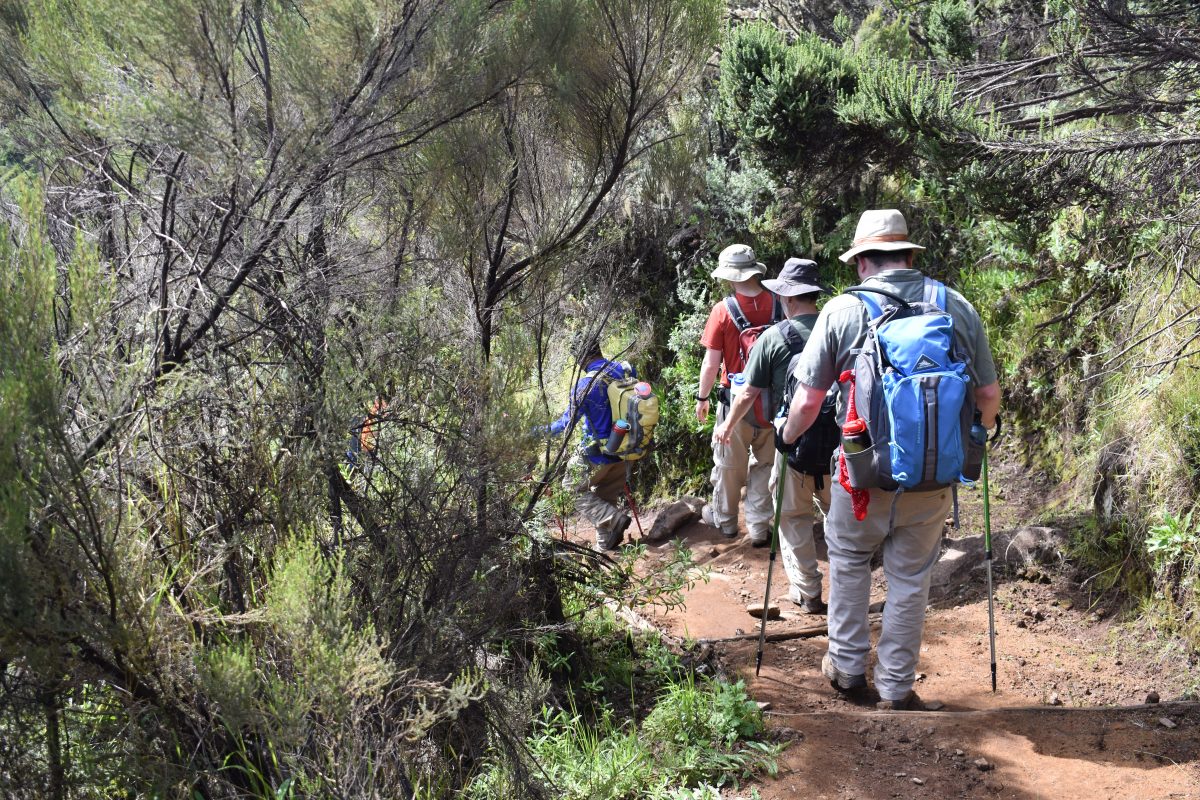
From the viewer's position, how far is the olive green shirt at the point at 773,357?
18.3 ft

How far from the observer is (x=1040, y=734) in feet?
13.8

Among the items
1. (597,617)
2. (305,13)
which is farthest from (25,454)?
(597,617)

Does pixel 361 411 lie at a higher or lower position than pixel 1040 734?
higher

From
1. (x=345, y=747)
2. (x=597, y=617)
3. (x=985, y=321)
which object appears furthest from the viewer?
(x=985, y=321)

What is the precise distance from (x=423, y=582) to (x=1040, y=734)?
2.80m

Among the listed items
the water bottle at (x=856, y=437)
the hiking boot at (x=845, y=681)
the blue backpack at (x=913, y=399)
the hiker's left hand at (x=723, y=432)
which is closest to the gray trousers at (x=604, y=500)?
the hiker's left hand at (x=723, y=432)

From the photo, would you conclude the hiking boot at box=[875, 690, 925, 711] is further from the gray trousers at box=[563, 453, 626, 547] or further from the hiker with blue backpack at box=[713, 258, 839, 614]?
the gray trousers at box=[563, 453, 626, 547]

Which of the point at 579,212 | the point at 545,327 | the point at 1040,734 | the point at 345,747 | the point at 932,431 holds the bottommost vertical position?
the point at 1040,734

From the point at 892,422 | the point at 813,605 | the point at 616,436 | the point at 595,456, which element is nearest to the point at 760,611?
the point at 813,605

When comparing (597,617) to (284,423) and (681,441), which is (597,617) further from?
(681,441)

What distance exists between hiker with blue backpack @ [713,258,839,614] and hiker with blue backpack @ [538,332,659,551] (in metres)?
0.77

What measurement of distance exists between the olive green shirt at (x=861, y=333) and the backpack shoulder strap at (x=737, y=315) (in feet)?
7.16

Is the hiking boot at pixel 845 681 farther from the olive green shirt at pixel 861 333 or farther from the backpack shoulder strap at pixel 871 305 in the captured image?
the backpack shoulder strap at pixel 871 305

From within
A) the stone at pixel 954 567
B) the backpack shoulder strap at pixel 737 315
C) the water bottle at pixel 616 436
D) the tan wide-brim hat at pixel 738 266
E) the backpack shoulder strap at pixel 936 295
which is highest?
the tan wide-brim hat at pixel 738 266
